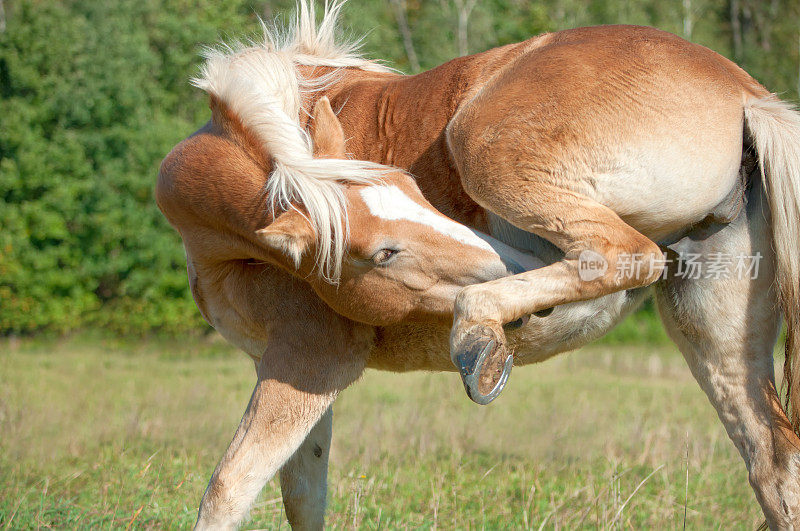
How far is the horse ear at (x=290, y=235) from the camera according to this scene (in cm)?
331

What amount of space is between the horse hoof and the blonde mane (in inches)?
30.2

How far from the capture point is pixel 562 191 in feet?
10.8

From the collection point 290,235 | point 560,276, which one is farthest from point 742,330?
point 290,235

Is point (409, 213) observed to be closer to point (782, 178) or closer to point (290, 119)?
point (290, 119)

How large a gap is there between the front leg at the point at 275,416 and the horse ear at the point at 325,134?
884 millimetres

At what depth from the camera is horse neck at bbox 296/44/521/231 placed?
385 cm

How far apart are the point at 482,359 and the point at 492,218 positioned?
2.99ft

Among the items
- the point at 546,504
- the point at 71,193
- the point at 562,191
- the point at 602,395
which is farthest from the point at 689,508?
A: the point at 71,193

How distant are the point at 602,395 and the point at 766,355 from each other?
7826 millimetres

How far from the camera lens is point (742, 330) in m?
3.66

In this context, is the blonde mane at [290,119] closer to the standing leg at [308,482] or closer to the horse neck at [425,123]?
the horse neck at [425,123]

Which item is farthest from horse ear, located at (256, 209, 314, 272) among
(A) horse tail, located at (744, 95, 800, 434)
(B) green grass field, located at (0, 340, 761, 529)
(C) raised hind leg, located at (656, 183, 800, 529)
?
(A) horse tail, located at (744, 95, 800, 434)

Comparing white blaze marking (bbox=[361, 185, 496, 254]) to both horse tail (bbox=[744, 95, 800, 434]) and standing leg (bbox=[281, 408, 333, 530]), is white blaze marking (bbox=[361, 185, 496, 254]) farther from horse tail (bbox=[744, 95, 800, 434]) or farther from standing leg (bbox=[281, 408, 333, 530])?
standing leg (bbox=[281, 408, 333, 530])

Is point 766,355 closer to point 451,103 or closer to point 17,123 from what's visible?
point 451,103
